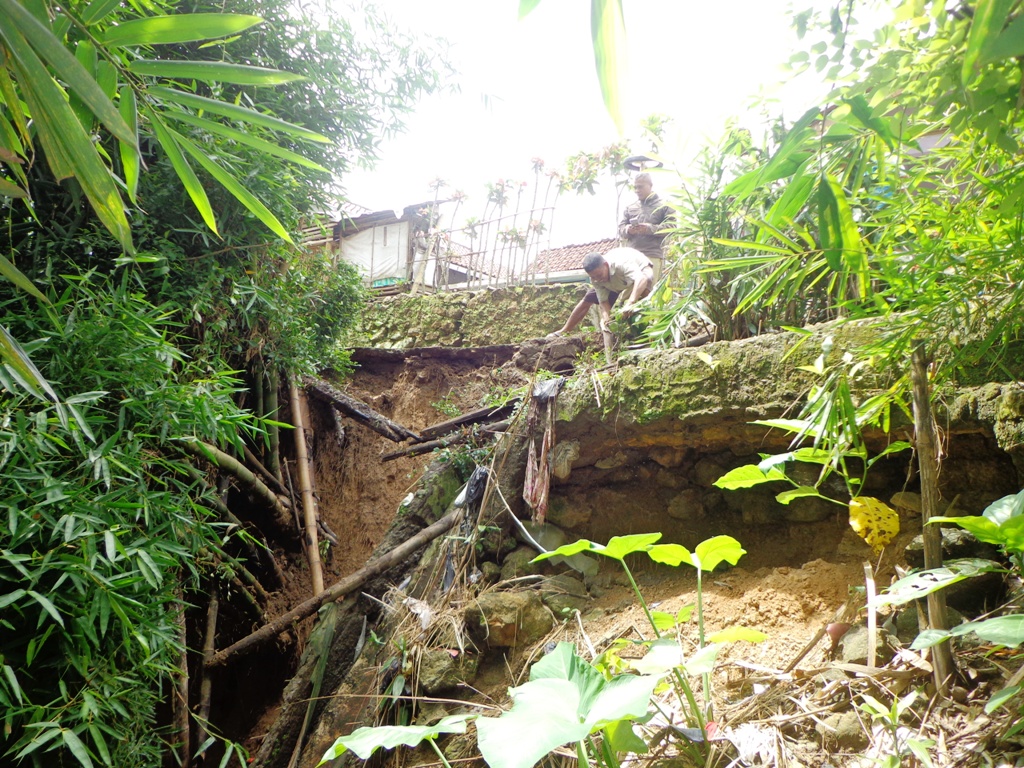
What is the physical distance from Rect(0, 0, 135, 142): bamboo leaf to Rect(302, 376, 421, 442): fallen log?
317cm

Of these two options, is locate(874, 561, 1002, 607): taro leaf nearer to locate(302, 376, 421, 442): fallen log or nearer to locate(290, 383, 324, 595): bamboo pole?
locate(302, 376, 421, 442): fallen log

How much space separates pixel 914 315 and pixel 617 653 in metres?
1.25

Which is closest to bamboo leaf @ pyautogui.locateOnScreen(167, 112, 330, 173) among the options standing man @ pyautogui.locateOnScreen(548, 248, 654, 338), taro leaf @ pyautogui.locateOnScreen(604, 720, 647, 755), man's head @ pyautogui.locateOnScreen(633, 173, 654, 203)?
taro leaf @ pyautogui.locateOnScreen(604, 720, 647, 755)

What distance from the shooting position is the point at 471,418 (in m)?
3.74

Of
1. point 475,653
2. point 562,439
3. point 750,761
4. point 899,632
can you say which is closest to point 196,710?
point 475,653

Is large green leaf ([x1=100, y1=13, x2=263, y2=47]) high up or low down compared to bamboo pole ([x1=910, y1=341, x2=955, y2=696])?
up

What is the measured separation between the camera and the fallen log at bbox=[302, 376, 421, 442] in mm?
4035

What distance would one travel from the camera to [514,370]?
171 inches

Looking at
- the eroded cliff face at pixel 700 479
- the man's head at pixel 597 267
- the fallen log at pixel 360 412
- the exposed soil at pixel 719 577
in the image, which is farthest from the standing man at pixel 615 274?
the fallen log at pixel 360 412

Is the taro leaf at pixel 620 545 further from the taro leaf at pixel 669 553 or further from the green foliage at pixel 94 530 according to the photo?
the green foliage at pixel 94 530

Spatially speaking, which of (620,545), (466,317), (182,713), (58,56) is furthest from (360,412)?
(58,56)

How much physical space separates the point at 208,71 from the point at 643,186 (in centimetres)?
369

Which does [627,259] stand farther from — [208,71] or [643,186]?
[208,71]

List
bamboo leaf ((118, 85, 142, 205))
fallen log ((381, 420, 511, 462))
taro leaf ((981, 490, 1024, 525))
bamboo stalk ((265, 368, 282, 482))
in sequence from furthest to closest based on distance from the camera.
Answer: bamboo stalk ((265, 368, 282, 482)) → fallen log ((381, 420, 511, 462)) → bamboo leaf ((118, 85, 142, 205)) → taro leaf ((981, 490, 1024, 525))
